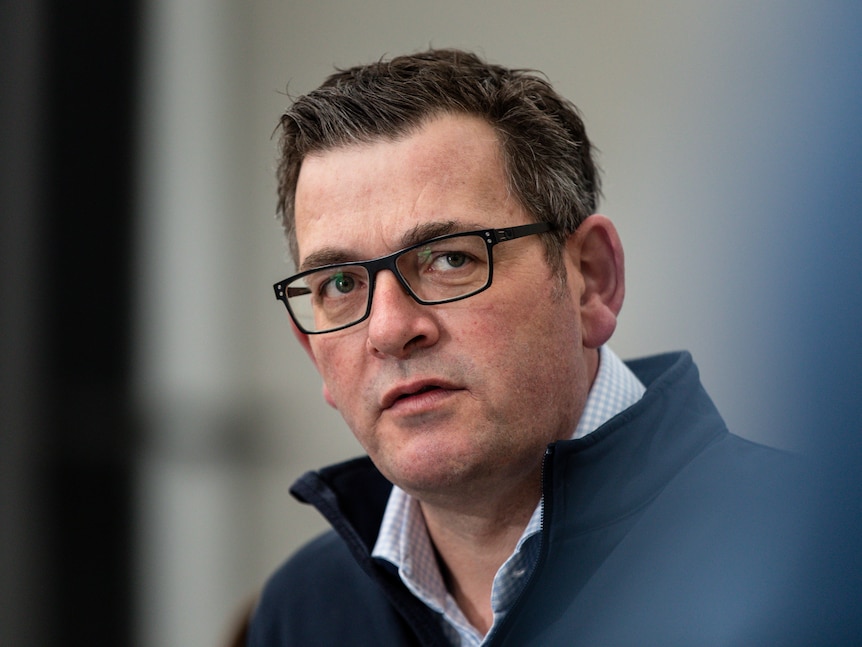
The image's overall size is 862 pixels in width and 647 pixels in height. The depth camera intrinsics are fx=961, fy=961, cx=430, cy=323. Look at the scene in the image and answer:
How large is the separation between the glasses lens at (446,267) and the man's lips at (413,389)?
85mm

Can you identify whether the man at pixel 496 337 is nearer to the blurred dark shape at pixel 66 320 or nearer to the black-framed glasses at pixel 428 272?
the black-framed glasses at pixel 428 272

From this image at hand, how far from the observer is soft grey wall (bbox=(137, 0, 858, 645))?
775 mm

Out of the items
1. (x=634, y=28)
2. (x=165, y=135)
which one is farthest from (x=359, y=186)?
(x=165, y=135)

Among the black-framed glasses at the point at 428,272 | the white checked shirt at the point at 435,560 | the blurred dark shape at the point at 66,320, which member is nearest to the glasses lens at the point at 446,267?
the black-framed glasses at the point at 428,272

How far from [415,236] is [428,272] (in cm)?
4

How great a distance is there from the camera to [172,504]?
2801mm

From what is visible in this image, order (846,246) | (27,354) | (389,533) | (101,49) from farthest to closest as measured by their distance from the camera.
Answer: (101,49) → (27,354) → (389,533) → (846,246)

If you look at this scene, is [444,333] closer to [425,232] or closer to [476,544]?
[425,232]

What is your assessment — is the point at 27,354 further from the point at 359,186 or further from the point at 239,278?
the point at 359,186

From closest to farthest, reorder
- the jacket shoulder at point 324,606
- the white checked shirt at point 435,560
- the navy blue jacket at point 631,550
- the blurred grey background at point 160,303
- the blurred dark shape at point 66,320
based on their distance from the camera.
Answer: the navy blue jacket at point 631,550 → the white checked shirt at point 435,560 → the jacket shoulder at point 324,606 → the blurred grey background at point 160,303 → the blurred dark shape at point 66,320

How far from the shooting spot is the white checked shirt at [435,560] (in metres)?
A: 1.08

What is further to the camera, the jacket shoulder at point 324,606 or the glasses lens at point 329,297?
the jacket shoulder at point 324,606

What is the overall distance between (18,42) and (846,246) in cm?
239

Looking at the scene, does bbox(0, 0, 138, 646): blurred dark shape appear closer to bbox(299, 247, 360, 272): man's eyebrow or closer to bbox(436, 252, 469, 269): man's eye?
bbox(299, 247, 360, 272): man's eyebrow
